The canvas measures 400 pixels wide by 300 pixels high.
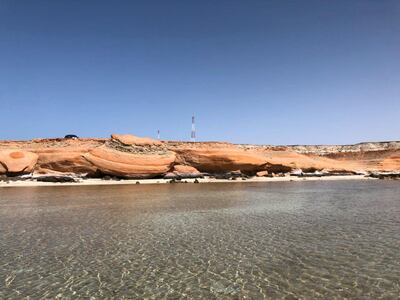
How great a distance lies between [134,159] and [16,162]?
426 inches

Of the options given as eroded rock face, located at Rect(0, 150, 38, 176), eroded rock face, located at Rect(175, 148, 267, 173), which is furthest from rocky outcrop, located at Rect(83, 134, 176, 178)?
eroded rock face, located at Rect(0, 150, 38, 176)

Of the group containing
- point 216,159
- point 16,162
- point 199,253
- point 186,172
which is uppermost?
point 16,162

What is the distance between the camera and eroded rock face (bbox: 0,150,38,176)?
33.2 meters

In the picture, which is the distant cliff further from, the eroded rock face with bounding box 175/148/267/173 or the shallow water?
the shallow water

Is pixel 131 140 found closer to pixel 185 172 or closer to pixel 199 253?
pixel 185 172

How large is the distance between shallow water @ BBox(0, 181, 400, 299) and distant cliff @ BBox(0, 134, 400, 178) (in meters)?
18.7

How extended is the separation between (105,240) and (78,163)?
1031 inches

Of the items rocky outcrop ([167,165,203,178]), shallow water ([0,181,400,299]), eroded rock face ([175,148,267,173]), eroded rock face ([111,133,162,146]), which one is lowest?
shallow water ([0,181,400,299])

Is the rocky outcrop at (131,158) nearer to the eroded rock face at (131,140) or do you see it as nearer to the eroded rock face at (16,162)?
the eroded rock face at (131,140)

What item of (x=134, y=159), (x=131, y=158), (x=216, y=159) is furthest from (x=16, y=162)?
(x=216, y=159)

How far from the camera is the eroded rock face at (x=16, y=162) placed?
33.2m

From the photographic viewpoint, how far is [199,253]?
28.8 feet

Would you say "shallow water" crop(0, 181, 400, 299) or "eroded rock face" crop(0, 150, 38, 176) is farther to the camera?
"eroded rock face" crop(0, 150, 38, 176)

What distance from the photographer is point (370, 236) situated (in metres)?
10.3
